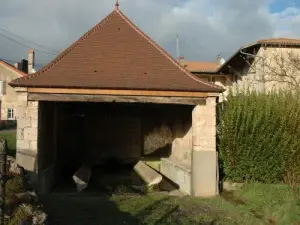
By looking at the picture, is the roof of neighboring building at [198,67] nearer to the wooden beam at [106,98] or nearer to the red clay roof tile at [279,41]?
the red clay roof tile at [279,41]

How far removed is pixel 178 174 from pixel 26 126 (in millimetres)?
5518

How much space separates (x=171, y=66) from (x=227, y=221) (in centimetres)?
546

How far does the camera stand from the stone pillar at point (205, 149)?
10828 mm

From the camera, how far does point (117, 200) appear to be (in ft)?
32.2

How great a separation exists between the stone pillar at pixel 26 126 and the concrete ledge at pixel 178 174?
456 centimetres

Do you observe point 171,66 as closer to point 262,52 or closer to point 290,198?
point 290,198

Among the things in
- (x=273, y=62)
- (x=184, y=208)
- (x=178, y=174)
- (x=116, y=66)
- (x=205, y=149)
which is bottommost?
(x=184, y=208)

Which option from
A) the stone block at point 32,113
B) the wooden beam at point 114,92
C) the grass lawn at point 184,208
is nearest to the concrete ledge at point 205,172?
the grass lawn at point 184,208

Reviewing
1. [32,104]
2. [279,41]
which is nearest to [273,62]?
[279,41]

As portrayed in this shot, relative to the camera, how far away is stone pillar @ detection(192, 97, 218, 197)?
35.5ft

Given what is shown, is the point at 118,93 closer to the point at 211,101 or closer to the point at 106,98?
the point at 106,98

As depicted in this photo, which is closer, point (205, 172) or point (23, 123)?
point (23, 123)

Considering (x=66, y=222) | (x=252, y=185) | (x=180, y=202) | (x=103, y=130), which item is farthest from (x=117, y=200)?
(x=103, y=130)

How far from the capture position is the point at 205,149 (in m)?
10.9
